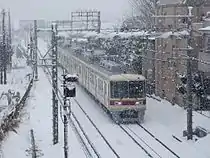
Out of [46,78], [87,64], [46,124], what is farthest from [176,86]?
[46,78]

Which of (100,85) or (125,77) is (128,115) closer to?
(125,77)

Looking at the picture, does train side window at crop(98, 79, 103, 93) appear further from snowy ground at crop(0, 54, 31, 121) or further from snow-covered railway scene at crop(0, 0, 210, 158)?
snowy ground at crop(0, 54, 31, 121)

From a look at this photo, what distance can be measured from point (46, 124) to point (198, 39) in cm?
971

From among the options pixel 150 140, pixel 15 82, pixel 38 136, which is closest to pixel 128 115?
pixel 150 140

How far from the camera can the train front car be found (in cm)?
2544

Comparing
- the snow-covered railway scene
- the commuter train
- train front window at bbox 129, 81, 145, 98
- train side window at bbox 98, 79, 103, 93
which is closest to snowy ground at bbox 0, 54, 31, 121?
the snow-covered railway scene

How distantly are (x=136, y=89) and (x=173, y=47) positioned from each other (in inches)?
291

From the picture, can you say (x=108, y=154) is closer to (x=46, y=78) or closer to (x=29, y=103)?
(x=29, y=103)

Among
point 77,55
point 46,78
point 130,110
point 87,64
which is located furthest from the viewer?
point 46,78

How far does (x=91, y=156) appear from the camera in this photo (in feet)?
63.4

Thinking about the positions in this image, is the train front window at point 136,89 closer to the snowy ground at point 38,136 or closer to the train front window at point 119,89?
the train front window at point 119,89

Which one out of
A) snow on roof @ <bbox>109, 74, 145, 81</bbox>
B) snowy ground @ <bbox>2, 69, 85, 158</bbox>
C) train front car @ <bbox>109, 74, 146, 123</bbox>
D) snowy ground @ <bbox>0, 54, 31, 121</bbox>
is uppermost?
snow on roof @ <bbox>109, 74, 145, 81</bbox>

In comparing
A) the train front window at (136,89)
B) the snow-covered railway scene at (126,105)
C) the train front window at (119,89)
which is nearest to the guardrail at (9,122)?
the snow-covered railway scene at (126,105)

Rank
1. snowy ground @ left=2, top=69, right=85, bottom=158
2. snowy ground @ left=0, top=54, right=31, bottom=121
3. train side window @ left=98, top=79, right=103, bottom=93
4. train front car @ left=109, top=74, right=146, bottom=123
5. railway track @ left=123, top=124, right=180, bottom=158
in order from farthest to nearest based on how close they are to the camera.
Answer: snowy ground @ left=0, top=54, right=31, bottom=121, train side window @ left=98, top=79, right=103, bottom=93, train front car @ left=109, top=74, right=146, bottom=123, snowy ground @ left=2, top=69, right=85, bottom=158, railway track @ left=123, top=124, right=180, bottom=158
